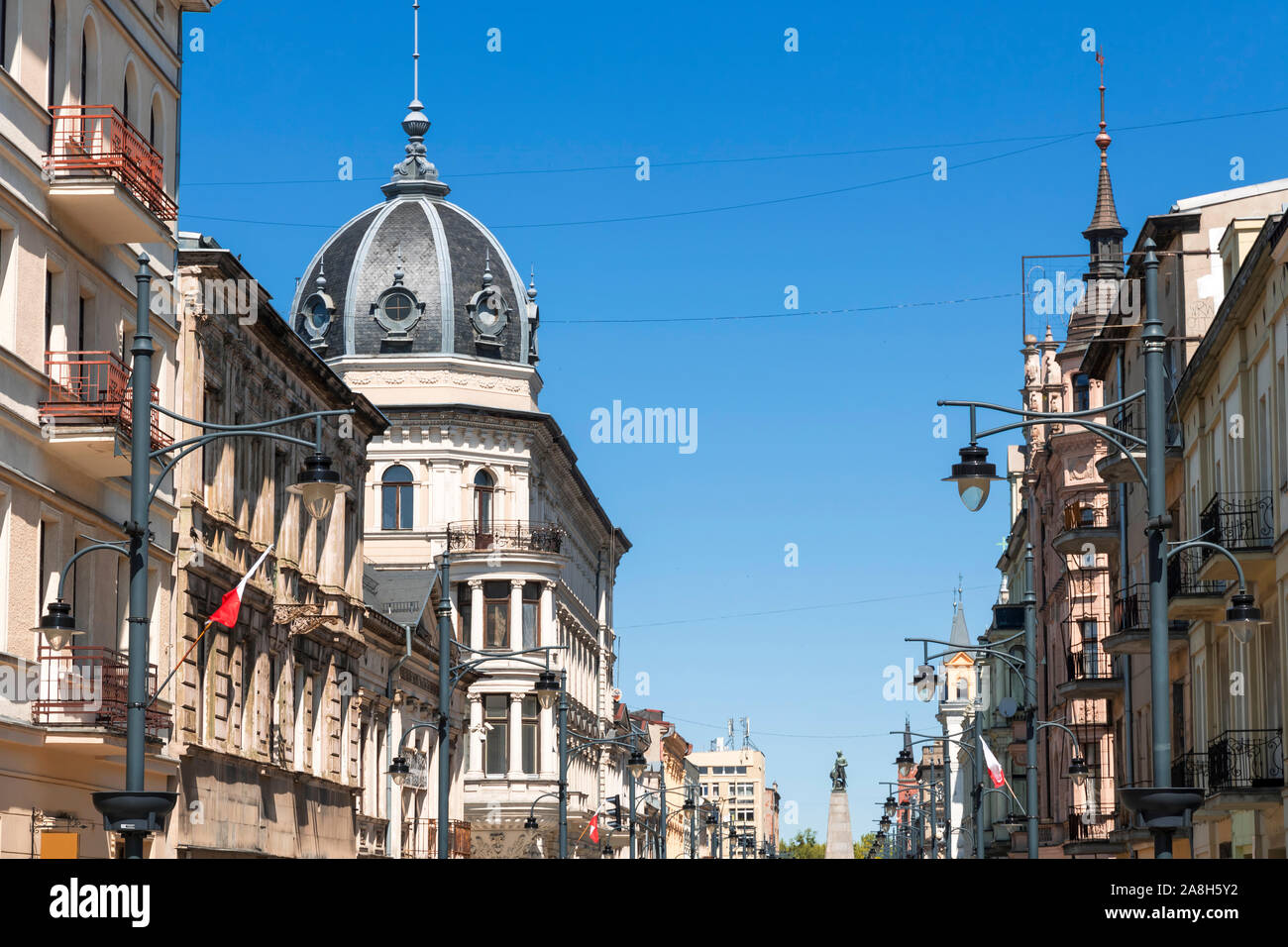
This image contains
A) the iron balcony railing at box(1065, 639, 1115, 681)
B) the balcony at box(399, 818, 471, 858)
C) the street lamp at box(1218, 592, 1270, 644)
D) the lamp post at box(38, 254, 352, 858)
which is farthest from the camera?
the iron balcony railing at box(1065, 639, 1115, 681)

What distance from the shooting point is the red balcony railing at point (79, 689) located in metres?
25.8

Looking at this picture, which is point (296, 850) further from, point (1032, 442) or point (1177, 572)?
point (1032, 442)

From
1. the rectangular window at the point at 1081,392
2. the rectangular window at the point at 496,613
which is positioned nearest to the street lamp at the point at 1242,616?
the rectangular window at the point at 1081,392

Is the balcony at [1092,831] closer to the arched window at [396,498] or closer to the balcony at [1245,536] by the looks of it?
the balcony at [1245,536]

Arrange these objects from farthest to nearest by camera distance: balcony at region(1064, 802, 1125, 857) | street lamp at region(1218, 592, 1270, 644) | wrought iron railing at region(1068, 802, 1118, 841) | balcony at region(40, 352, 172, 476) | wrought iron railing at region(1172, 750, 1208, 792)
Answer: wrought iron railing at region(1068, 802, 1118, 841) < balcony at region(1064, 802, 1125, 857) < wrought iron railing at region(1172, 750, 1208, 792) < balcony at region(40, 352, 172, 476) < street lamp at region(1218, 592, 1270, 644)

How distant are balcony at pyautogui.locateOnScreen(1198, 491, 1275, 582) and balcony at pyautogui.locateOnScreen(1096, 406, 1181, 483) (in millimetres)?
6715

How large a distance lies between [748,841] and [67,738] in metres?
127

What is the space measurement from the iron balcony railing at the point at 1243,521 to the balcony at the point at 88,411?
16935mm

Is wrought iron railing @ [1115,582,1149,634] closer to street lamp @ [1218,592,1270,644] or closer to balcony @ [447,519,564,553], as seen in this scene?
street lamp @ [1218,592,1270,644]

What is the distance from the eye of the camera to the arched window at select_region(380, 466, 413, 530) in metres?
79.2

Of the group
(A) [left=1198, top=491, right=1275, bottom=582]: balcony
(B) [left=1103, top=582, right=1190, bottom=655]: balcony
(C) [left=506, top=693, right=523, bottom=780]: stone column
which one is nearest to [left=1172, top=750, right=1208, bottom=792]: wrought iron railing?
(B) [left=1103, top=582, right=1190, bottom=655]: balcony

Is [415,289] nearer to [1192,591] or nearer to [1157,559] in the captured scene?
[1192,591]

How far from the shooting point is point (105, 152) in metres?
27.8
